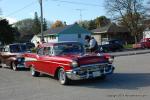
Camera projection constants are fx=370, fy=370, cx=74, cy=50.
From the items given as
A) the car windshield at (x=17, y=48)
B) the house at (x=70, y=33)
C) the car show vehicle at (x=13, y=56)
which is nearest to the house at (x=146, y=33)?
the house at (x=70, y=33)

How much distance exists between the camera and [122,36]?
272 ft

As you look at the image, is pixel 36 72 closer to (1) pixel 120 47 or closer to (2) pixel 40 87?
(2) pixel 40 87

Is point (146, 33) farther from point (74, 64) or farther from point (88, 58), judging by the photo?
point (74, 64)

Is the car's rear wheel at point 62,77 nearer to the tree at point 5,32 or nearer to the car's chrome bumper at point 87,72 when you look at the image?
the car's chrome bumper at point 87,72

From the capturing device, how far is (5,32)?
7006cm

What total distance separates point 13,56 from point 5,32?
4942cm

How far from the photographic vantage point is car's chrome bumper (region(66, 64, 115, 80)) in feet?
42.3

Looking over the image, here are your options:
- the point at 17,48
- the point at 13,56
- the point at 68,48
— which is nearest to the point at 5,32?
the point at 17,48

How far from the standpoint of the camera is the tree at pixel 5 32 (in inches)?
2751

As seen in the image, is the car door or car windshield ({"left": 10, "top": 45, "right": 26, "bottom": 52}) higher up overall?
car windshield ({"left": 10, "top": 45, "right": 26, "bottom": 52})

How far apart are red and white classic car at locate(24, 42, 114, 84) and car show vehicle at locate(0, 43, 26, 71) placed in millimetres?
5599

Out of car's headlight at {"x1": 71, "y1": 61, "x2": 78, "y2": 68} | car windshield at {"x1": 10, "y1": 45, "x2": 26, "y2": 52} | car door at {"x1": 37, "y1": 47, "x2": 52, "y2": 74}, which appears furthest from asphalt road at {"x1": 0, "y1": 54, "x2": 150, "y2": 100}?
car windshield at {"x1": 10, "y1": 45, "x2": 26, "y2": 52}

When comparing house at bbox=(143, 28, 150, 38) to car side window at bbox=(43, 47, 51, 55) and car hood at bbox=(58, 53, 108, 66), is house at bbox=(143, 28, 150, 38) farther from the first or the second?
car hood at bbox=(58, 53, 108, 66)

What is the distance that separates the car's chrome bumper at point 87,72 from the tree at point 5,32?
5800 cm
